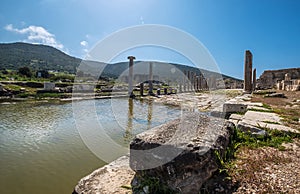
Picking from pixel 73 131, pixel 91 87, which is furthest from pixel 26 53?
pixel 73 131

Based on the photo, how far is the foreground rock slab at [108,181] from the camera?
6.39 ft

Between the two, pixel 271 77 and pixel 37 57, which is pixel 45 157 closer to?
pixel 271 77

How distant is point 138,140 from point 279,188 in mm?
1422

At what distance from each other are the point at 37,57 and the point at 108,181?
479ft

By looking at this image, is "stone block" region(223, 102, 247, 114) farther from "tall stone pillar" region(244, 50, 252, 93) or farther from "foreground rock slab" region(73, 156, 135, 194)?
"tall stone pillar" region(244, 50, 252, 93)

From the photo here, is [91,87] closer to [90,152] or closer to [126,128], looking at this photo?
[126,128]

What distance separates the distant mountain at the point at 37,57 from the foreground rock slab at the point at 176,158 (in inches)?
4207

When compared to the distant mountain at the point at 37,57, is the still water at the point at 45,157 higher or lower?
lower

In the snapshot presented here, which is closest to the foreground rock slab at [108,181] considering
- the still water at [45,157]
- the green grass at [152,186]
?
the green grass at [152,186]

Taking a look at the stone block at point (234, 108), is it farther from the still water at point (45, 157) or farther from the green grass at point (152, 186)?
the green grass at point (152, 186)

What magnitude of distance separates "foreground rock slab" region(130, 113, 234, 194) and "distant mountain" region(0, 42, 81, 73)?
10686 centimetres

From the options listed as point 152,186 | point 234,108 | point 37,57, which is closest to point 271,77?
point 234,108

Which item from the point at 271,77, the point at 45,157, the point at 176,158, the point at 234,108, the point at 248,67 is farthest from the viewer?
the point at 271,77

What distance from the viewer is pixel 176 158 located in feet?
5.76
